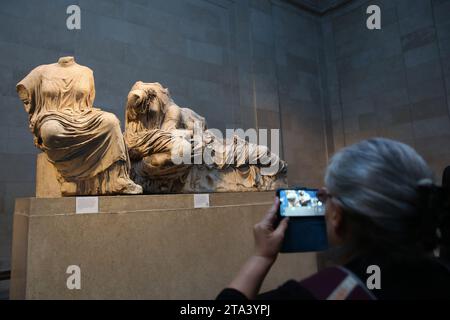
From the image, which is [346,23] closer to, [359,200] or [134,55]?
[134,55]

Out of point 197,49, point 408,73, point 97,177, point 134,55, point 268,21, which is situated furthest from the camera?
point 268,21

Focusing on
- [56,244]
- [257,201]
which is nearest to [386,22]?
[257,201]

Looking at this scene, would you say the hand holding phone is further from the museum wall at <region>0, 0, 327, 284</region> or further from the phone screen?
the museum wall at <region>0, 0, 327, 284</region>

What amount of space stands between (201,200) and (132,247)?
2.43 ft

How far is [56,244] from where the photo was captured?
241 centimetres

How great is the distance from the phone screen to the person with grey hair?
0.22m

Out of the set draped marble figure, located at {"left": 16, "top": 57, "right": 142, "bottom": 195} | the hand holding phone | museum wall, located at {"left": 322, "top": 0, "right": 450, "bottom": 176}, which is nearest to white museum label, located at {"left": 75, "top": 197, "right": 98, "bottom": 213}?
draped marble figure, located at {"left": 16, "top": 57, "right": 142, "bottom": 195}

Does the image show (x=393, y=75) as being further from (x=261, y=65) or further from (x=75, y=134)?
(x=75, y=134)

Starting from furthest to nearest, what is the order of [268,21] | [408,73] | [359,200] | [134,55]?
[268,21] → [408,73] → [134,55] → [359,200]

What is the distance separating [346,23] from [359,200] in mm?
8838

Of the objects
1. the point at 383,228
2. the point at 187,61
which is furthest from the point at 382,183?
the point at 187,61

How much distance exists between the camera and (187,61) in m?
6.65

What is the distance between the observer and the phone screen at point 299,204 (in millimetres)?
1058

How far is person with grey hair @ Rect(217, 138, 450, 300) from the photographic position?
0.74 meters
